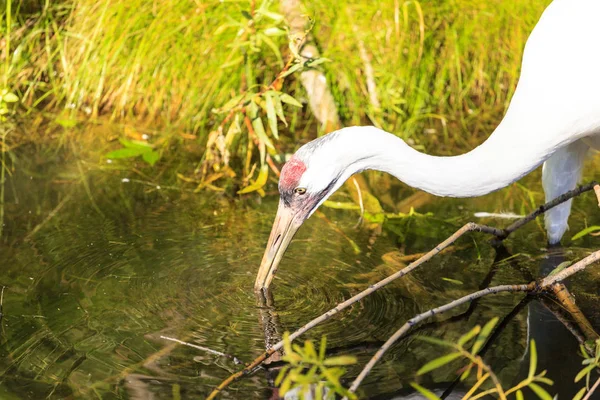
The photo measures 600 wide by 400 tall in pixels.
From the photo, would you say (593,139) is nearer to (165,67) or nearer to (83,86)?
(165,67)

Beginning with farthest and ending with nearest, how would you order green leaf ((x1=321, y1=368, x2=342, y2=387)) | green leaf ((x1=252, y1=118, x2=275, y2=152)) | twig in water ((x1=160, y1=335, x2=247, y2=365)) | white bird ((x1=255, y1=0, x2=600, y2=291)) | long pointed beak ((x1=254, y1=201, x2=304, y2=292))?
green leaf ((x1=252, y1=118, x2=275, y2=152)) < long pointed beak ((x1=254, y1=201, x2=304, y2=292)) < white bird ((x1=255, y1=0, x2=600, y2=291)) < twig in water ((x1=160, y1=335, x2=247, y2=365)) < green leaf ((x1=321, y1=368, x2=342, y2=387))

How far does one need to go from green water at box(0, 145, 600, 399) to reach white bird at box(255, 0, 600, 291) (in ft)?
1.44

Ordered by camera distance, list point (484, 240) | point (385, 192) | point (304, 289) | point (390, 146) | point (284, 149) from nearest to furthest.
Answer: point (390, 146)
point (304, 289)
point (484, 240)
point (385, 192)
point (284, 149)

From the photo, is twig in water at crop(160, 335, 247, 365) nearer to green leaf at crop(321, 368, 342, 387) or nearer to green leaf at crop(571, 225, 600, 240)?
green leaf at crop(321, 368, 342, 387)

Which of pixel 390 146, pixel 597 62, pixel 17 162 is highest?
pixel 597 62

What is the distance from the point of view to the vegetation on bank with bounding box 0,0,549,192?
18.0ft

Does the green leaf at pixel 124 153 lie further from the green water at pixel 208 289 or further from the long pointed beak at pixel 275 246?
the long pointed beak at pixel 275 246

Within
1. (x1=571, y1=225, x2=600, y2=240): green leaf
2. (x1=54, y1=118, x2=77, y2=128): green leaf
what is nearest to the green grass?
(x1=54, y1=118, x2=77, y2=128): green leaf

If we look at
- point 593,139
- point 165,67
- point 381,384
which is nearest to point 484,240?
point 593,139

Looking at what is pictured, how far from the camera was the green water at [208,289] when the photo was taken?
10.1ft

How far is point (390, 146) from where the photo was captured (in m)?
3.26

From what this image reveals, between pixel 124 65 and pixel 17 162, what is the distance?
0.98 m

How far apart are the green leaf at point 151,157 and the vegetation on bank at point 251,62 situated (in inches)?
4.9

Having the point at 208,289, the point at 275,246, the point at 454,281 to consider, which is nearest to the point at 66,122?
the point at 208,289
